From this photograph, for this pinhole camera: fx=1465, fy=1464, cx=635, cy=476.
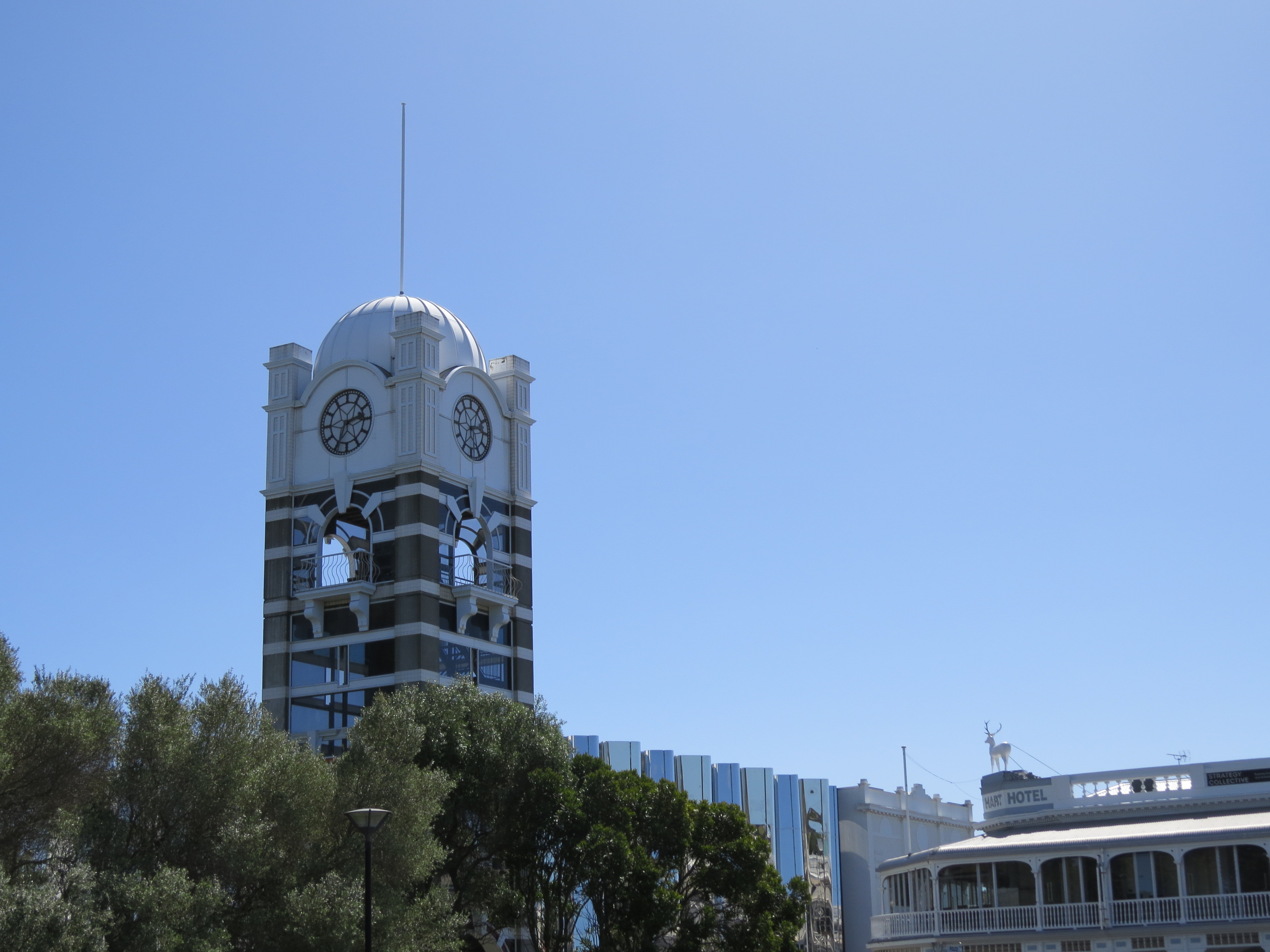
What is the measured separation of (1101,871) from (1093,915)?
1373mm

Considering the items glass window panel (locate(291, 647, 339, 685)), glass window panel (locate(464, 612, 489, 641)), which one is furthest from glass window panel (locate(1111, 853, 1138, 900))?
glass window panel (locate(291, 647, 339, 685))

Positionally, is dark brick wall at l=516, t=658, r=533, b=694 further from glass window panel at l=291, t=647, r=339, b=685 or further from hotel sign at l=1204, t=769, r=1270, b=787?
hotel sign at l=1204, t=769, r=1270, b=787

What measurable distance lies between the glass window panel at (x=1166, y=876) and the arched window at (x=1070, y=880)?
73.5 inches

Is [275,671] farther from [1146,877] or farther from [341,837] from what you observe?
[1146,877]

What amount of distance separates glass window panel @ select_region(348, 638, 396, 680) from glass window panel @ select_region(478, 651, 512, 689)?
4.56 m

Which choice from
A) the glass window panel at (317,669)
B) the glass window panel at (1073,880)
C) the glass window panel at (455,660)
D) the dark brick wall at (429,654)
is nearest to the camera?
the glass window panel at (1073,880)

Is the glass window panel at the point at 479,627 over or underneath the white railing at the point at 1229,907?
over

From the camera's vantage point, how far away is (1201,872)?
1829 inches

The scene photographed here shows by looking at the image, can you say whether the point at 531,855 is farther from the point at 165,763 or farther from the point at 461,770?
the point at 165,763

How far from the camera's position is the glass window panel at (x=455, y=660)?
64.5 meters

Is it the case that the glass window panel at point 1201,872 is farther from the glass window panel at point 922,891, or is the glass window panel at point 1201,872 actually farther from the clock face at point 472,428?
the clock face at point 472,428

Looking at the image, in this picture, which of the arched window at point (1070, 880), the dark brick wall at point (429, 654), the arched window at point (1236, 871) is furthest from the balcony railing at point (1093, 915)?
the dark brick wall at point (429, 654)

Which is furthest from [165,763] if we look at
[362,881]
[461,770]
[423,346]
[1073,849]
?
[423,346]

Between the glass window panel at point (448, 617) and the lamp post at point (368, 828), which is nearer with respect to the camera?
the lamp post at point (368, 828)
